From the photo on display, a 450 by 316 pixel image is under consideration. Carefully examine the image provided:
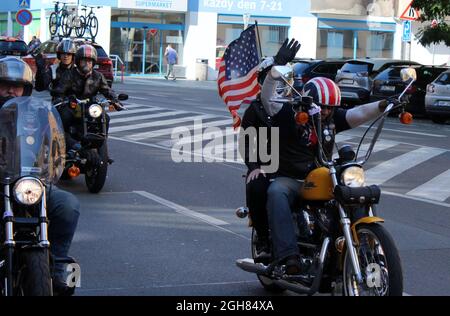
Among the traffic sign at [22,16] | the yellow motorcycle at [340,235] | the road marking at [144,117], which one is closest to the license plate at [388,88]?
the road marking at [144,117]

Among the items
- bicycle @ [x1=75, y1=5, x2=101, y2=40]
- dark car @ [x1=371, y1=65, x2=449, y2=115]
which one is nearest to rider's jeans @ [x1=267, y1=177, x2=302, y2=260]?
dark car @ [x1=371, y1=65, x2=449, y2=115]

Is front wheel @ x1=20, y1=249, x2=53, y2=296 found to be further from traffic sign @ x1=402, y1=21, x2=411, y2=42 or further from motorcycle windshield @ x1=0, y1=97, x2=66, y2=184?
traffic sign @ x1=402, y1=21, x2=411, y2=42

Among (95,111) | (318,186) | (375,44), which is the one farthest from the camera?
(375,44)

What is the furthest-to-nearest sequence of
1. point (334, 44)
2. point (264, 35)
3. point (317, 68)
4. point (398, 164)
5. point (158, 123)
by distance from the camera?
1. point (334, 44)
2. point (264, 35)
3. point (317, 68)
4. point (158, 123)
5. point (398, 164)

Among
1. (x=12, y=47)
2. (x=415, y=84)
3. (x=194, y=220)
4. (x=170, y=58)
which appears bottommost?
(x=194, y=220)

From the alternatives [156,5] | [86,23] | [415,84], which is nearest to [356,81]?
[415,84]

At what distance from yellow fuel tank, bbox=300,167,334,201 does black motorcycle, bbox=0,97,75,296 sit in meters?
1.63

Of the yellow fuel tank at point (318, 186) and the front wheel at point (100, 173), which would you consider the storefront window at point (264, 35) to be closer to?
the front wheel at point (100, 173)

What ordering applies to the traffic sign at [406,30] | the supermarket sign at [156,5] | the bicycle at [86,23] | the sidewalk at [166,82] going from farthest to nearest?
the supermarket sign at [156,5] → the bicycle at [86,23] → the sidewalk at [166,82] → the traffic sign at [406,30]

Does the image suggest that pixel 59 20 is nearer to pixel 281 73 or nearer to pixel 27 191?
pixel 281 73

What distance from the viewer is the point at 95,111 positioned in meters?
11.5

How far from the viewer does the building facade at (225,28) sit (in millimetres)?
46125

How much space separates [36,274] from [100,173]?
20.7 ft

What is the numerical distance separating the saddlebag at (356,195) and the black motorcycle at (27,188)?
1.75 m
